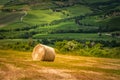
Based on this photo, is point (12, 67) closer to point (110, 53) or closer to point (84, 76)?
point (84, 76)

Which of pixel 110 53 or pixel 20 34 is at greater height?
pixel 110 53

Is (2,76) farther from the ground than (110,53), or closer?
farther from the ground

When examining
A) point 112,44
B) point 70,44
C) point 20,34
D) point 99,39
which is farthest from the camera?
point 20,34

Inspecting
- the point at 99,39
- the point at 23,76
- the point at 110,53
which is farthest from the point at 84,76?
the point at 99,39

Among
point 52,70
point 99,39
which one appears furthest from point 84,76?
point 99,39

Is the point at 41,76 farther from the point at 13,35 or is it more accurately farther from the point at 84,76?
the point at 13,35

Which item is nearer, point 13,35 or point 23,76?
point 23,76

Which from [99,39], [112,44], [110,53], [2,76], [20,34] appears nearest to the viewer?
[2,76]

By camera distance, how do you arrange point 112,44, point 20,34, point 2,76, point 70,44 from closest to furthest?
point 2,76
point 70,44
point 112,44
point 20,34

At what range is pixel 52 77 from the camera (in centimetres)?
2212

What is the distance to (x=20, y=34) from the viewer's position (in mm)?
192500

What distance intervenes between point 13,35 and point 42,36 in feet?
57.6

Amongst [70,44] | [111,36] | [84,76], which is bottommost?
[111,36]

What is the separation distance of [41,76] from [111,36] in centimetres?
17555
